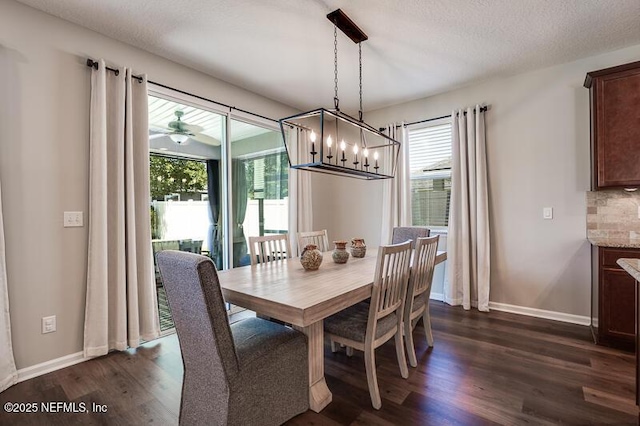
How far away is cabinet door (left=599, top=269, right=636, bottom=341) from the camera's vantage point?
2537 millimetres

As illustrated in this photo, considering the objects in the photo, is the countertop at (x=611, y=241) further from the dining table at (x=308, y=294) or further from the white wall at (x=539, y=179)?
the dining table at (x=308, y=294)

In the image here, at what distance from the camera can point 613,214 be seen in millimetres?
2979

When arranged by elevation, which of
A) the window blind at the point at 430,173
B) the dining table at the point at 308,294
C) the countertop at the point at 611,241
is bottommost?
the dining table at the point at 308,294

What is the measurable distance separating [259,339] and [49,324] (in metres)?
1.83

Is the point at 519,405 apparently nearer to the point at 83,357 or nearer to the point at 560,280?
the point at 560,280

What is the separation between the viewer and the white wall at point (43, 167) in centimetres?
221

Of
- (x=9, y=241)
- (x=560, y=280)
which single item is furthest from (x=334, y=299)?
(x=560, y=280)

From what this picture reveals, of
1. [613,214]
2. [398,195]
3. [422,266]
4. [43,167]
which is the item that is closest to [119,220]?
[43,167]

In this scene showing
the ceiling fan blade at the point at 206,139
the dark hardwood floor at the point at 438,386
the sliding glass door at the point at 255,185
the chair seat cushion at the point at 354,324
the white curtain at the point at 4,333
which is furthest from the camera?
the sliding glass door at the point at 255,185

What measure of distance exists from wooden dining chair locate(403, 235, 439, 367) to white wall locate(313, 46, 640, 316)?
1602mm

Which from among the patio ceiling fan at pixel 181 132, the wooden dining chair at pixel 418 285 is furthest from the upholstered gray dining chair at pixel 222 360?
the patio ceiling fan at pixel 181 132

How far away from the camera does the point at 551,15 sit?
241 centimetres

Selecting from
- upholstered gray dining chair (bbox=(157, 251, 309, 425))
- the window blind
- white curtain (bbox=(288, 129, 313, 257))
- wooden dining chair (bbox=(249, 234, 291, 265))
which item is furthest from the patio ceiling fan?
the window blind

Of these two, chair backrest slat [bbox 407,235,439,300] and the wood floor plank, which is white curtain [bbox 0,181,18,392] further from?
the wood floor plank
